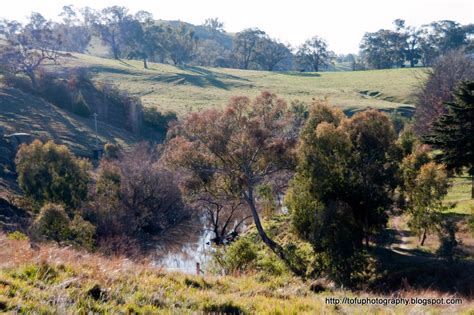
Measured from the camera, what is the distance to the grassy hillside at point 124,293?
23.0 ft

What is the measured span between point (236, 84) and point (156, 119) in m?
33.5

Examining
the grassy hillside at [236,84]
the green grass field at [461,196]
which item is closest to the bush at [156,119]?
the grassy hillside at [236,84]

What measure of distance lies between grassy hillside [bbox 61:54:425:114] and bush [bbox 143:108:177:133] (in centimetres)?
522

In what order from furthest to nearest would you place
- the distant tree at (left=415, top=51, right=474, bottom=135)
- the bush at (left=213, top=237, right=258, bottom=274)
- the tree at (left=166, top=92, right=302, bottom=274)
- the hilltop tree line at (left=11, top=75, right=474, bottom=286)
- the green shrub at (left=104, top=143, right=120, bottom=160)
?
the distant tree at (left=415, top=51, right=474, bottom=135) < the green shrub at (left=104, top=143, right=120, bottom=160) < the tree at (left=166, top=92, right=302, bottom=274) < the hilltop tree line at (left=11, top=75, right=474, bottom=286) < the bush at (left=213, top=237, right=258, bottom=274)

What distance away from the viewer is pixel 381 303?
943cm

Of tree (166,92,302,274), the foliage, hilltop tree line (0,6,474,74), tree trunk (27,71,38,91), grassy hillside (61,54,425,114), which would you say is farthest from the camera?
hilltop tree line (0,6,474,74)

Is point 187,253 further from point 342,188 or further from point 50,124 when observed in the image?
point 50,124

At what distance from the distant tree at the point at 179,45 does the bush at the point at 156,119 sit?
58.7 metres

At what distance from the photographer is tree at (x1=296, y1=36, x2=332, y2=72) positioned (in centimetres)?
12925

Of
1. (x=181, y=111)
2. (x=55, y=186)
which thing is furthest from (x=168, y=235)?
(x=181, y=111)

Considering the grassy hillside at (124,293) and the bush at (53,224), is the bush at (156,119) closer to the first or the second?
the bush at (53,224)

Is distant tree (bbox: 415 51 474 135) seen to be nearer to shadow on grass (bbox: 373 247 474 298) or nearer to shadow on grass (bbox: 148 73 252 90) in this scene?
shadow on grass (bbox: 373 247 474 298)

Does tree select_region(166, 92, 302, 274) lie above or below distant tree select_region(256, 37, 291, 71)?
A: below

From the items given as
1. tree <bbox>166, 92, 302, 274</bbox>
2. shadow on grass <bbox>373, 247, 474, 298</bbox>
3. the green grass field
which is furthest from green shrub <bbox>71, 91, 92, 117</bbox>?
shadow on grass <bbox>373, 247, 474, 298</bbox>
